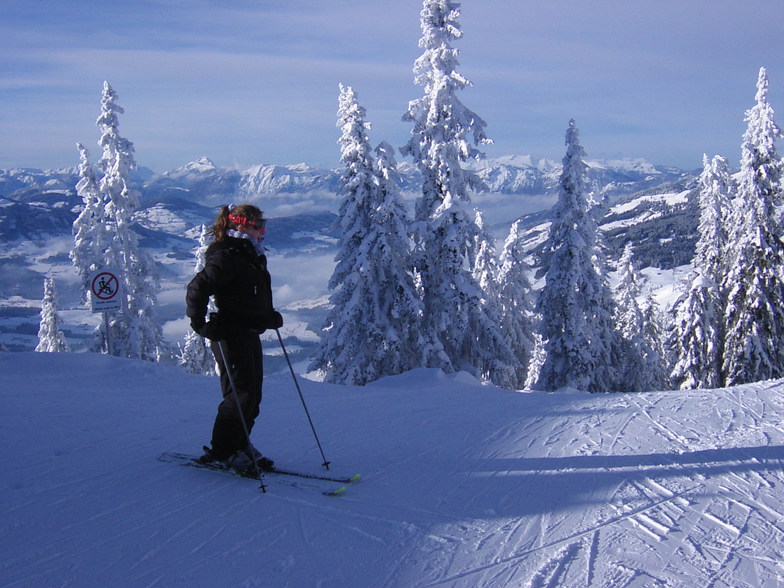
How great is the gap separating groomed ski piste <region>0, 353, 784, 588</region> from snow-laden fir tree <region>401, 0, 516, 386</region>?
417 inches

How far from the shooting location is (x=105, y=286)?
39.2ft

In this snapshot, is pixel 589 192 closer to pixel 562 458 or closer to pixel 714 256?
pixel 714 256

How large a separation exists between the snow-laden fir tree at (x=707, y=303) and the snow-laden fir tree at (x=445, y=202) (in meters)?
8.85

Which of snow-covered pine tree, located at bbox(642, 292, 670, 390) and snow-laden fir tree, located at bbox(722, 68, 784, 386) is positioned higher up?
snow-laden fir tree, located at bbox(722, 68, 784, 386)

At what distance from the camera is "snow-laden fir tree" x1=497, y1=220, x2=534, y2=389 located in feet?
101

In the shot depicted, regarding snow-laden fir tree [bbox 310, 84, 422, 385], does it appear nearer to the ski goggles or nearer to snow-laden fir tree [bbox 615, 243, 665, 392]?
snow-laden fir tree [bbox 615, 243, 665, 392]

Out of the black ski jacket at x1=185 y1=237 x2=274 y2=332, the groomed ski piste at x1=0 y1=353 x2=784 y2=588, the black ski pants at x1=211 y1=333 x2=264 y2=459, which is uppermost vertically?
the black ski jacket at x1=185 y1=237 x2=274 y2=332

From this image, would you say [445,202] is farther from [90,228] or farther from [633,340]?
[90,228]

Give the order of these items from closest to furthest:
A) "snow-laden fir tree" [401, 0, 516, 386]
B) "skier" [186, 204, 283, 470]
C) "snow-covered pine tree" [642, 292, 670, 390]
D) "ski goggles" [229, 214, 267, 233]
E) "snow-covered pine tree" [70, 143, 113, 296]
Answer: "skier" [186, 204, 283, 470] → "ski goggles" [229, 214, 267, 233] → "snow-laden fir tree" [401, 0, 516, 386] → "snow-covered pine tree" [70, 143, 113, 296] → "snow-covered pine tree" [642, 292, 670, 390]

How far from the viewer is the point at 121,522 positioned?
4.02 meters

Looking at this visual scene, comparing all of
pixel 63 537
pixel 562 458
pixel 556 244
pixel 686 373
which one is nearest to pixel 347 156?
pixel 556 244

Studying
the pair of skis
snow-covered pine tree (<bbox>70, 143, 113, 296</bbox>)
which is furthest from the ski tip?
snow-covered pine tree (<bbox>70, 143, 113, 296</bbox>)

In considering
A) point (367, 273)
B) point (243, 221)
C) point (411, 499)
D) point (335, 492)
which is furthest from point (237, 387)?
point (367, 273)

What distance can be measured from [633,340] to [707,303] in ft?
18.1
